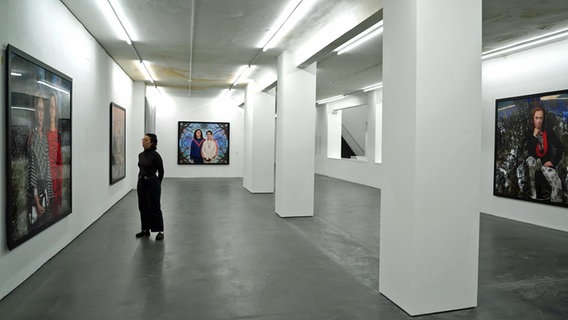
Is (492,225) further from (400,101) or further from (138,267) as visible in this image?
(138,267)

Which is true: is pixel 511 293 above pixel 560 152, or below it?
below

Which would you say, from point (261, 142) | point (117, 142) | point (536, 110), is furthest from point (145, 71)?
point (536, 110)

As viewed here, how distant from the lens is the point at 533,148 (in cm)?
795

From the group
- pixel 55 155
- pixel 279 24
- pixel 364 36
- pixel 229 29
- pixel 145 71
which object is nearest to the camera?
pixel 55 155

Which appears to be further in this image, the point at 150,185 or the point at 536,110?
the point at 536,110

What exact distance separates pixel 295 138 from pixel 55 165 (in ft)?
15.5

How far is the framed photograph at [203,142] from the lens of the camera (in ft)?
57.0

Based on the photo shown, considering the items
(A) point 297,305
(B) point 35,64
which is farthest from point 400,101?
(B) point 35,64

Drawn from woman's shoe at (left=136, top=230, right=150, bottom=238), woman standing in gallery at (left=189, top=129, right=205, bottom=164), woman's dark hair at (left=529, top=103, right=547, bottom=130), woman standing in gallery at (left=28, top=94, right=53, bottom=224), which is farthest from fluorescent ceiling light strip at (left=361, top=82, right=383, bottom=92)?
woman standing in gallery at (left=28, top=94, right=53, bottom=224)

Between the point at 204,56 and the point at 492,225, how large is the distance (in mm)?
7294

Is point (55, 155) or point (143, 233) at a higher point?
point (55, 155)

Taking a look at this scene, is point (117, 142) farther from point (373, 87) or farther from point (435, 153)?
point (373, 87)

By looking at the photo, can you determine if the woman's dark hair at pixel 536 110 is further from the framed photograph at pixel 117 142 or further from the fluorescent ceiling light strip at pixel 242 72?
the framed photograph at pixel 117 142

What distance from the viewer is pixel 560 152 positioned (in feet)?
24.2
